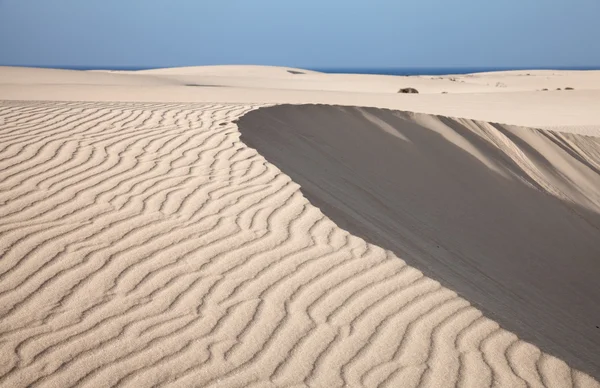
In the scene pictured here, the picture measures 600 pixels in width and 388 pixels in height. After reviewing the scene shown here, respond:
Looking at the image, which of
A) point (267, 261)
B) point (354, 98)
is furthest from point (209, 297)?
point (354, 98)

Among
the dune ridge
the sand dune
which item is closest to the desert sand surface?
the dune ridge

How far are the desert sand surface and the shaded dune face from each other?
4 cm

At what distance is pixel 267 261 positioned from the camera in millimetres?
3986

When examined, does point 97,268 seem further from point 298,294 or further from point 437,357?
point 437,357

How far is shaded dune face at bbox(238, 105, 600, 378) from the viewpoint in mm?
4691

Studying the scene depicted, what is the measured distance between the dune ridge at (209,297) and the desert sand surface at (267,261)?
0.04 feet

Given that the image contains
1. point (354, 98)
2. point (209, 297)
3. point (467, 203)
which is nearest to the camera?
point (209, 297)

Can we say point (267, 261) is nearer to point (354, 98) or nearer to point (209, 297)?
point (209, 297)

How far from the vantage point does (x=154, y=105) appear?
9.24 metres

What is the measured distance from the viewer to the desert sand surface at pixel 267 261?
3.12 meters

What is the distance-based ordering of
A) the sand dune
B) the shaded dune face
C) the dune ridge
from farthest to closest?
the sand dune < the shaded dune face < the dune ridge

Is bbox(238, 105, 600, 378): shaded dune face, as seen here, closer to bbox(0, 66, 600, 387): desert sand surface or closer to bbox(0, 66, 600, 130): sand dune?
bbox(0, 66, 600, 387): desert sand surface

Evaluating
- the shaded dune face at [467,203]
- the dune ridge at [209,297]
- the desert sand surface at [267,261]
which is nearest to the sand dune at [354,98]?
the shaded dune face at [467,203]

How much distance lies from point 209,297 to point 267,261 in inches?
21.8
